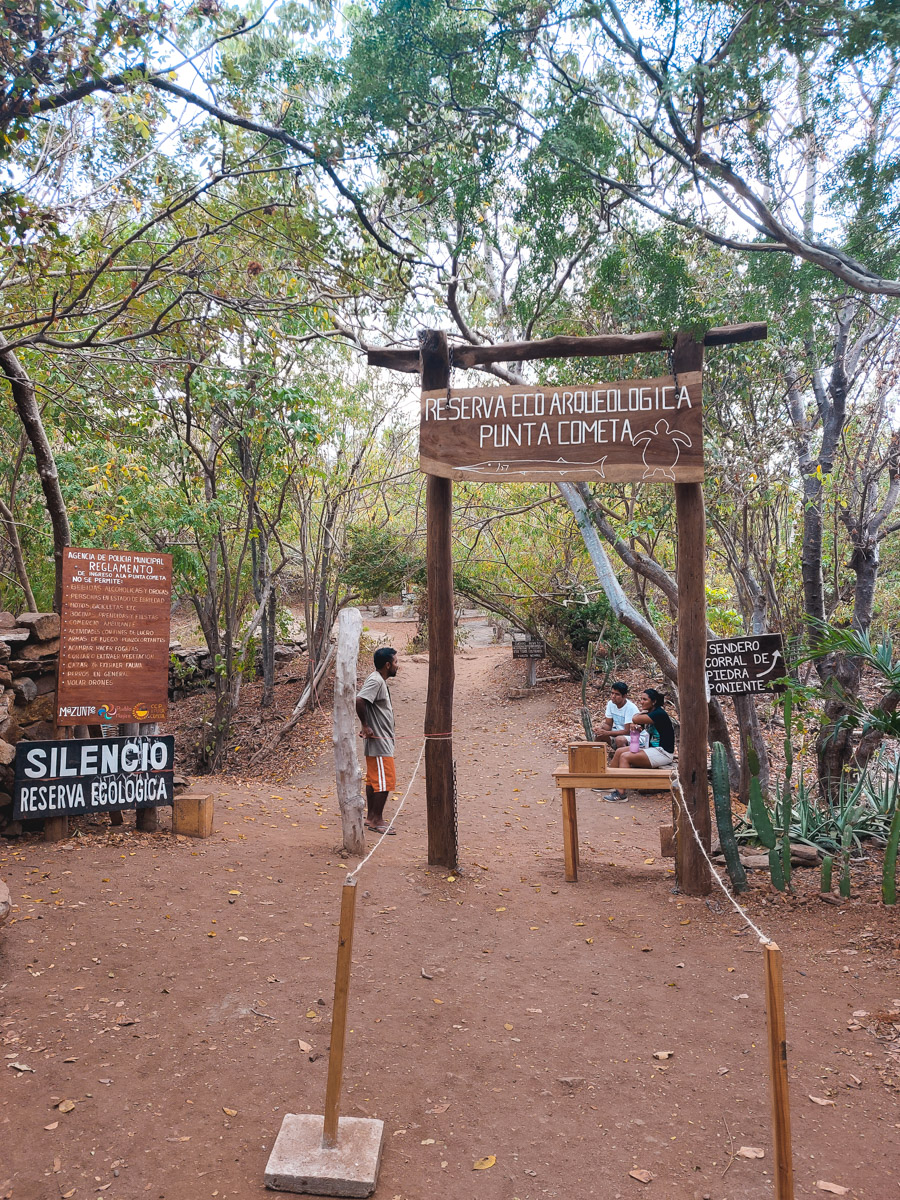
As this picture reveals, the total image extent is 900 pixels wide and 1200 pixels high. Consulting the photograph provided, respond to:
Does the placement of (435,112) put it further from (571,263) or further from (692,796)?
(692,796)

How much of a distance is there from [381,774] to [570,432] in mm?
3635

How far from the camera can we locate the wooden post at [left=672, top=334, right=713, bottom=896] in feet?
19.4

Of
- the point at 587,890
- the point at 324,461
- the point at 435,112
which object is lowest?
the point at 587,890

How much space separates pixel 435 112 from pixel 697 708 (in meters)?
6.00

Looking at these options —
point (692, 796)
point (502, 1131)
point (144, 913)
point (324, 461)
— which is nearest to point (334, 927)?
point (144, 913)

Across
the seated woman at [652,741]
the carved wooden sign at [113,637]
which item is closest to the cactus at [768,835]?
the seated woman at [652,741]

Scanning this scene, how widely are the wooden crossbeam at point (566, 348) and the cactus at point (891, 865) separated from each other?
3477mm

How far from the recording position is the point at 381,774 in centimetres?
769

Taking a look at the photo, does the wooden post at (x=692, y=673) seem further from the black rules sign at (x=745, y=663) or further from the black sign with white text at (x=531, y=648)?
the black sign with white text at (x=531, y=648)

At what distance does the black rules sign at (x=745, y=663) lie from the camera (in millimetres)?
6691

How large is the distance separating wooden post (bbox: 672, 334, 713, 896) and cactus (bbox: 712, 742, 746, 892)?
263 millimetres

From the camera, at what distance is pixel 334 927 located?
213 inches

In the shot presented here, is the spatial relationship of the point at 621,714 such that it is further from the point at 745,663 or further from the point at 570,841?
the point at 570,841

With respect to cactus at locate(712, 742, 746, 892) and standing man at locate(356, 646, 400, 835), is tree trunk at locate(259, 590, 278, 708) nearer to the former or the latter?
standing man at locate(356, 646, 400, 835)
